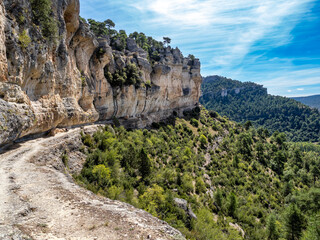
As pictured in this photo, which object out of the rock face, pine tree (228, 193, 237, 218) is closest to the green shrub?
the rock face

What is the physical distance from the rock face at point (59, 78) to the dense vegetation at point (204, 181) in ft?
16.5

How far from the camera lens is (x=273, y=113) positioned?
554 feet

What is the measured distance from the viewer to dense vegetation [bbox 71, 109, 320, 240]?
1606 centimetres

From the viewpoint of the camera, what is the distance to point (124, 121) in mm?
38062

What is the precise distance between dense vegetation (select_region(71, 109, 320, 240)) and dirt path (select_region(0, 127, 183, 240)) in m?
3.79

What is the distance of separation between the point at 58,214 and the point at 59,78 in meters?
16.8

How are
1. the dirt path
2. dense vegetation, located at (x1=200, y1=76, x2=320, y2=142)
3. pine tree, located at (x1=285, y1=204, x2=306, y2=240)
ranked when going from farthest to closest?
1. dense vegetation, located at (x1=200, y1=76, x2=320, y2=142)
2. pine tree, located at (x1=285, y1=204, x2=306, y2=240)
3. the dirt path

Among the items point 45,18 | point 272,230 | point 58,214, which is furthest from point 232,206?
point 45,18

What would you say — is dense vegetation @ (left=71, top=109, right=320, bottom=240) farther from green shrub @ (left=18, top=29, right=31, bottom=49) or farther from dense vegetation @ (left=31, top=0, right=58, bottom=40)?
dense vegetation @ (left=31, top=0, right=58, bottom=40)

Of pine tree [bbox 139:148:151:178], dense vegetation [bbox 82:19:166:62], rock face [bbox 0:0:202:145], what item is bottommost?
pine tree [bbox 139:148:151:178]

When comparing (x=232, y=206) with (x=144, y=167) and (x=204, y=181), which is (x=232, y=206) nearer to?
(x=204, y=181)

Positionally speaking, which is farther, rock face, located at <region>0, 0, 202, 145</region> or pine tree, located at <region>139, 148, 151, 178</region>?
pine tree, located at <region>139, 148, 151, 178</region>

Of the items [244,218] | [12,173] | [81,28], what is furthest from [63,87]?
[244,218]

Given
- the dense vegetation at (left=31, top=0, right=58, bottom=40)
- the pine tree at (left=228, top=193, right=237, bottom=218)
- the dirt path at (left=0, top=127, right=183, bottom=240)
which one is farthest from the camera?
the pine tree at (left=228, top=193, right=237, bottom=218)
